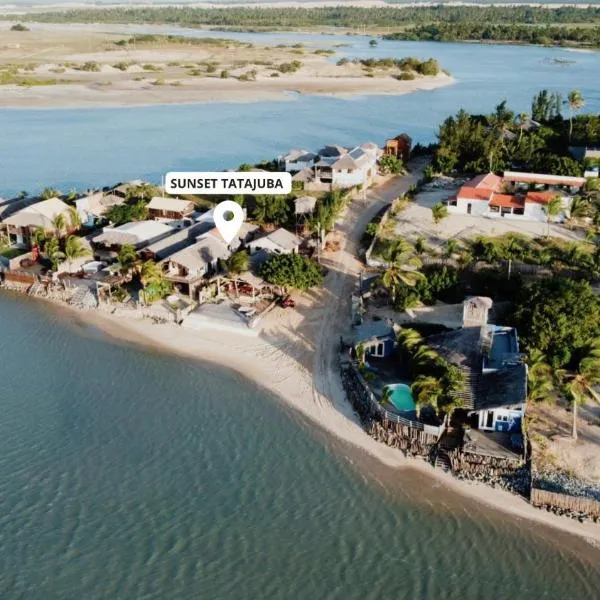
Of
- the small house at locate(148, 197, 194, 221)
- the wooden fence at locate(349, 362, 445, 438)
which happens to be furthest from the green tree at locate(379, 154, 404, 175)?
the wooden fence at locate(349, 362, 445, 438)

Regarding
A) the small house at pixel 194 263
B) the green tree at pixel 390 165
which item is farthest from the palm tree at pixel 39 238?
the green tree at pixel 390 165

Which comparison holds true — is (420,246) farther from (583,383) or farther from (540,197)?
(583,383)

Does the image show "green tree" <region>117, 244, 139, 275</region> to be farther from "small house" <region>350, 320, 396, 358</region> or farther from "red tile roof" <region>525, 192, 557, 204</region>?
"red tile roof" <region>525, 192, 557, 204</region>

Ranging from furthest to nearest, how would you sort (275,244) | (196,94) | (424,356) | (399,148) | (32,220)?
(196,94), (399,148), (32,220), (275,244), (424,356)

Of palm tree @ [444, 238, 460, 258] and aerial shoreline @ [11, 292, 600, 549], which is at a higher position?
palm tree @ [444, 238, 460, 258]

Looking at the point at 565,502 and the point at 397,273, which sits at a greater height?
the point at 397,273

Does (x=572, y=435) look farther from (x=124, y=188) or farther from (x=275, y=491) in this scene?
(x=124, y=188)

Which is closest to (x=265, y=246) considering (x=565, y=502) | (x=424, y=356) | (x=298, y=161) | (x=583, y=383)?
(x=424, y=356)
